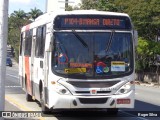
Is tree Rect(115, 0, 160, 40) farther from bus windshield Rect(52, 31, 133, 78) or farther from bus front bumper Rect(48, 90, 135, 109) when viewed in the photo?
bus front bumper Rect(48, 90, 135, 109)

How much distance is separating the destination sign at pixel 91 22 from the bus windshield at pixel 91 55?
0.21 m

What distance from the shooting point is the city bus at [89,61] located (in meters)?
12.0

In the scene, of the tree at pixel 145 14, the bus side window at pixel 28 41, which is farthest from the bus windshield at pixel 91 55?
the tree at pixel 145 14

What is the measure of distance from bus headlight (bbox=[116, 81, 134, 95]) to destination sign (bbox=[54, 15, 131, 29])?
5.24 feet

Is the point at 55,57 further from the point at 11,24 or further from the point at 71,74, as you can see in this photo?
the point at 11,24

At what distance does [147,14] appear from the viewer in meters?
38.7

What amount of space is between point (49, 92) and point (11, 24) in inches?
4328

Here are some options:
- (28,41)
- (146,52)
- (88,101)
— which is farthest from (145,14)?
(88,101)

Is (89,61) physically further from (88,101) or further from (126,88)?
(126,88)

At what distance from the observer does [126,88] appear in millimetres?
12289

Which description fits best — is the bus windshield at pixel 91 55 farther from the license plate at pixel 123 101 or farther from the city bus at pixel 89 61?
the license plate at pixel 123 101

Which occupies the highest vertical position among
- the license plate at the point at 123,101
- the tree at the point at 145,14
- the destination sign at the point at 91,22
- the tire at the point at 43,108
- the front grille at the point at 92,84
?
the tree at the point at 145,14

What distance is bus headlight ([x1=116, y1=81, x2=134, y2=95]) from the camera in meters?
12.2

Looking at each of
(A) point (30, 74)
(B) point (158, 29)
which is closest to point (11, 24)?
(B) point (158, 29)
